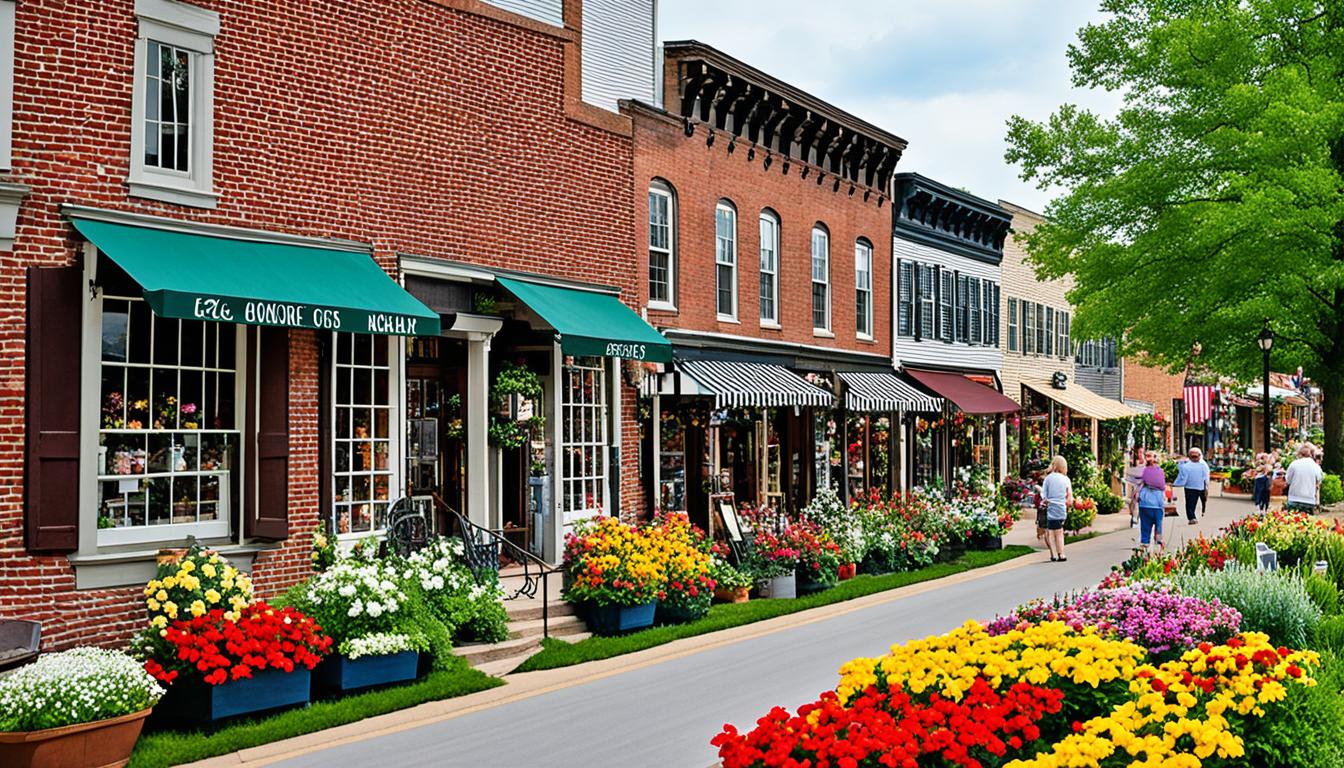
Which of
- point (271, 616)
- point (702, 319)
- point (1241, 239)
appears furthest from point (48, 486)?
point (1241, 239)

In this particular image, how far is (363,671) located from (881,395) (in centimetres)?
1608

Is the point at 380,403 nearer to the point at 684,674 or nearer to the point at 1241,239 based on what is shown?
the point at 684,674

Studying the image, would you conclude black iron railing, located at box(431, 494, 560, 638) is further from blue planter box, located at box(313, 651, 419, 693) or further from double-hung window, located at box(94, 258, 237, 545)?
double-hung window, located at box(94, 258, 237, 545)

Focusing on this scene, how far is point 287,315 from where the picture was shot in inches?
Answer: 480

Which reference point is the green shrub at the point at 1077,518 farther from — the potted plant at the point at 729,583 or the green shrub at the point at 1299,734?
the green shrub at the point at 1299,734

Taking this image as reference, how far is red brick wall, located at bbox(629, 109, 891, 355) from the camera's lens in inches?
812

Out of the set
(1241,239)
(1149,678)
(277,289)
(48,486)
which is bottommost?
(1149,678)

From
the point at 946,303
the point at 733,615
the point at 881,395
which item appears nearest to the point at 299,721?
the point at 733,615

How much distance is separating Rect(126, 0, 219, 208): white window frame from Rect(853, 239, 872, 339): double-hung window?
673 inches

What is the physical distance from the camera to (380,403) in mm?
14664

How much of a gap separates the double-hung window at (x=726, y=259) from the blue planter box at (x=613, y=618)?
827 centimetres

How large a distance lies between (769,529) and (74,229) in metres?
10.8

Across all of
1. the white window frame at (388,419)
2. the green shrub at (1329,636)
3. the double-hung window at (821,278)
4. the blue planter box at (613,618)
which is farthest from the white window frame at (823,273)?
the green shrub at (1329,636)

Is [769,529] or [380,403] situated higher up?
[380,403]
